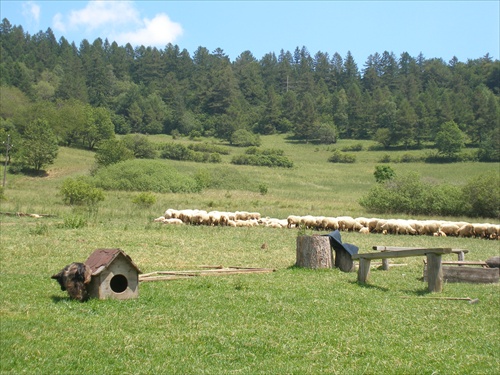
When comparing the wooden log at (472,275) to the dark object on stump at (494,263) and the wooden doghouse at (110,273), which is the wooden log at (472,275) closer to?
the dark object on stump at (494,263)

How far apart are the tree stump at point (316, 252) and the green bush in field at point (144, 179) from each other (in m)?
45.4

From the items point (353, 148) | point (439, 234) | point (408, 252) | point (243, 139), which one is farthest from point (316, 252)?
point (243, 139)

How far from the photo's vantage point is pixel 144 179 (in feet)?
197

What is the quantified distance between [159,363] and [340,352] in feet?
8.02

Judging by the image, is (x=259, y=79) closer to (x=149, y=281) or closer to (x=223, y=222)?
(x=223, y=222)

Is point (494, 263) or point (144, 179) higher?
point (494, 263)

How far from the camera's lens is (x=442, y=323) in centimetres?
991

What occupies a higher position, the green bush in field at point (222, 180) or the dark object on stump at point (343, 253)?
the dark object on stump at point (343, 253)

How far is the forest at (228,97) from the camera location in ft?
366

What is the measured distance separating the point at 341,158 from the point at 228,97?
186 ft

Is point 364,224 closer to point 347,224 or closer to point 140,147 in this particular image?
point 347,224

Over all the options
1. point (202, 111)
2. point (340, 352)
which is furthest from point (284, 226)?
point (202, 111)

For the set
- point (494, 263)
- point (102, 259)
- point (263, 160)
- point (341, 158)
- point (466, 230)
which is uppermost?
point (102, 259)

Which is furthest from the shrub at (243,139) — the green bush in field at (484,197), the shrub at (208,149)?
the green bush in field at (484,197)
